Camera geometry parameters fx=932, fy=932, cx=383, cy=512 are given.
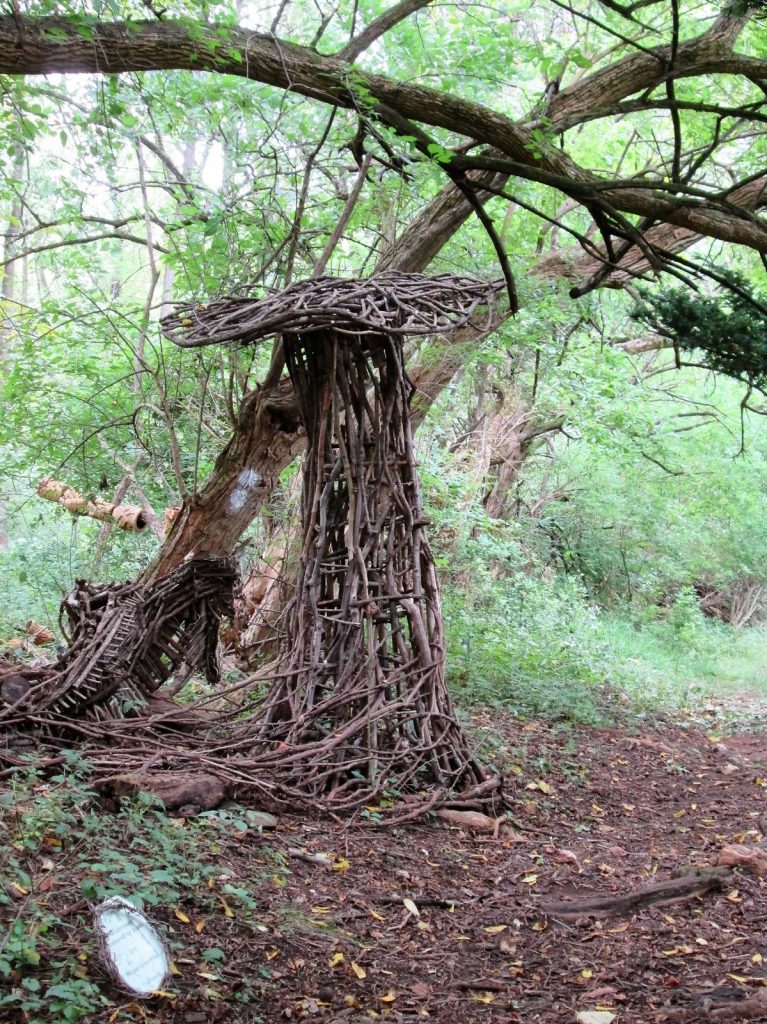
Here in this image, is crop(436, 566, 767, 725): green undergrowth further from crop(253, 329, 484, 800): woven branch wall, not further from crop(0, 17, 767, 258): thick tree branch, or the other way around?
crop(0, 17, 767, 258): thick tree branch

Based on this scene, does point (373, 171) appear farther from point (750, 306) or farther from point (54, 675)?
point (54, 675)

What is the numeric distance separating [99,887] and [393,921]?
1.05m

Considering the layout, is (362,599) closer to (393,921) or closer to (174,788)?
(174,788)

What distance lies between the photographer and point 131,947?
7.53 ft

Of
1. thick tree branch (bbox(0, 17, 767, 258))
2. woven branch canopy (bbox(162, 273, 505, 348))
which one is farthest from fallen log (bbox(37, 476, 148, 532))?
thick tree branch (bbox(0, 17, 767, 258))

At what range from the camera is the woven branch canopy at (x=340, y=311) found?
3.74 metres

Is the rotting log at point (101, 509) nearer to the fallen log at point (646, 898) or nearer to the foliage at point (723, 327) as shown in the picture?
the foliage at point (723, 327)

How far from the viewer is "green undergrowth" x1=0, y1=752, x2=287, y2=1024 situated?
213 cm

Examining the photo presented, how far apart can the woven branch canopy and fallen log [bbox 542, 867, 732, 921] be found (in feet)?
7.36

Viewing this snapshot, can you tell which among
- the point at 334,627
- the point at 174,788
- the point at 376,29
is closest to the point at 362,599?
the point at 334,627

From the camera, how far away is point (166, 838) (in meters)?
2.93

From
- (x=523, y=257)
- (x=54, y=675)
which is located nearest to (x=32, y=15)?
(x=54, y=675)

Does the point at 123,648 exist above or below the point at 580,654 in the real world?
above

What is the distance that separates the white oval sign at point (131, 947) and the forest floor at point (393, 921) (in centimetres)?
4
